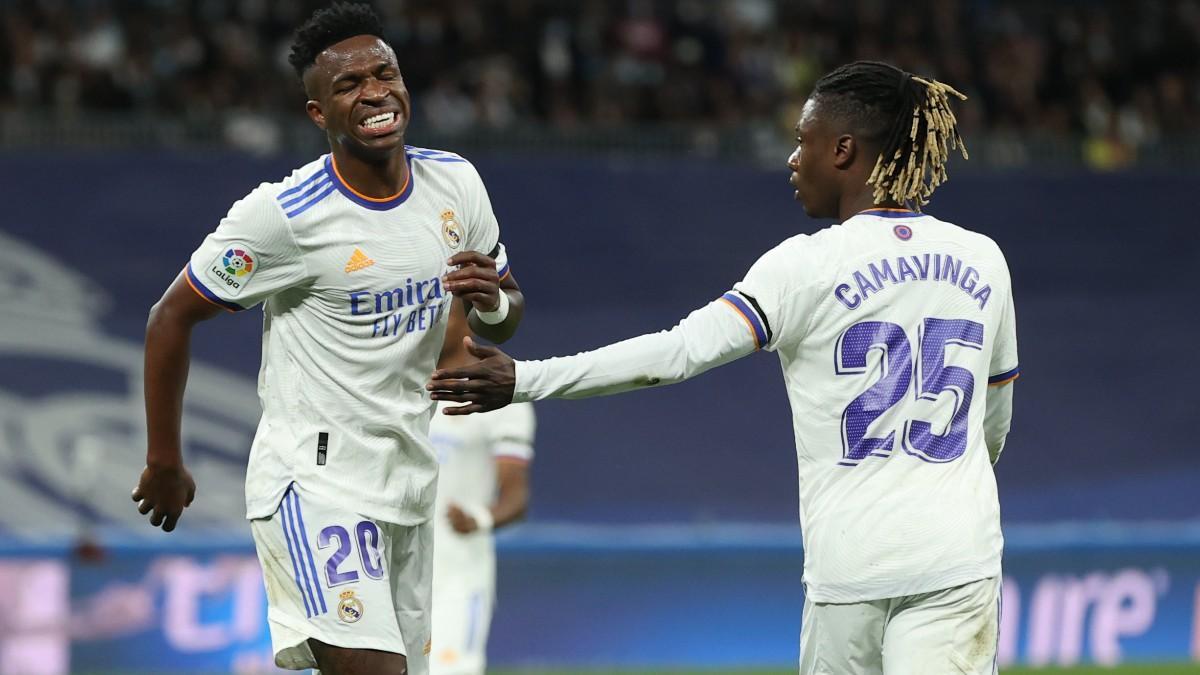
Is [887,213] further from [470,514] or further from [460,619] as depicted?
[460,619]

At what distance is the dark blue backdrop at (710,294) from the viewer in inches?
494

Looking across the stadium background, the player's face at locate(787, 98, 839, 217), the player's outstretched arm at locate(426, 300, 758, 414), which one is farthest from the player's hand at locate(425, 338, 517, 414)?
the stadium background

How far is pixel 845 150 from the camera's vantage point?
469 centimetres

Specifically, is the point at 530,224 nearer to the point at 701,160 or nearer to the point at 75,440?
the point at 701,160

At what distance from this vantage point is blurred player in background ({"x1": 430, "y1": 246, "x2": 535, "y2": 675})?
718 cm

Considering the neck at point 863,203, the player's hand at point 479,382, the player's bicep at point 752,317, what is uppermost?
the neck at point 863,203

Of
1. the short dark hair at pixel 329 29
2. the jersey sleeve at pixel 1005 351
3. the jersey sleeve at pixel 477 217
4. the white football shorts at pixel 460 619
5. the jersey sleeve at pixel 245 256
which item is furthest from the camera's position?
the white football shorts at pixel 460 619

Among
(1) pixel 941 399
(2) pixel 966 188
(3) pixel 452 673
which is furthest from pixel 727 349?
(2) pixel 966 188

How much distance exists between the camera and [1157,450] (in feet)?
45.4

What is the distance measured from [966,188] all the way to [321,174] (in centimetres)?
944

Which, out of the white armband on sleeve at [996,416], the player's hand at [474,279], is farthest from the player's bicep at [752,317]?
the white armband on sleeve at [996,416]

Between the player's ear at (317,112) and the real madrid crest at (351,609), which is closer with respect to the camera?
the real madrid crest at (351,609)

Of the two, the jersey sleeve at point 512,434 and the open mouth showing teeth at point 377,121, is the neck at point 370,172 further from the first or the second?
the jersey sleeve at point 512,434

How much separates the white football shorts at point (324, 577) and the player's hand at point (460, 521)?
6.56ft
